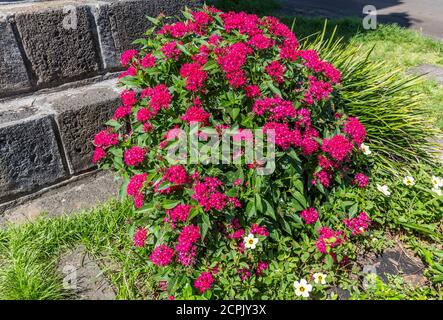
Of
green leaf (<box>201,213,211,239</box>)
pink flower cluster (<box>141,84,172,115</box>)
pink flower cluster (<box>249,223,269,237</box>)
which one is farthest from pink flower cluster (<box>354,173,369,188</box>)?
pink flower cluster (<box>141,84,172,115</box>)

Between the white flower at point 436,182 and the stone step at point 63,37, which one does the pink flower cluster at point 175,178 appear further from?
the white flower at point 436,182

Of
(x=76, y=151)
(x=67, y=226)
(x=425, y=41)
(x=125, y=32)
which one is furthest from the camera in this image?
(x=425, y=41)

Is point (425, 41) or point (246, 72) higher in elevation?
point (246, 72)

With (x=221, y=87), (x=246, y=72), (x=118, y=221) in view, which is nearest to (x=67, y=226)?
(x=118, y=221)

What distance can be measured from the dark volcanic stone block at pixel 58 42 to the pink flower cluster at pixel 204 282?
1.77 m

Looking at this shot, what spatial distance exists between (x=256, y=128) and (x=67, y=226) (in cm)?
135

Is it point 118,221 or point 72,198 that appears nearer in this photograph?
point 118,221

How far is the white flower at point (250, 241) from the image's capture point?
194 cm

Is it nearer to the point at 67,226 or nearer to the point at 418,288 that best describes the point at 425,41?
the point at 418,288

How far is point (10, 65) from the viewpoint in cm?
248

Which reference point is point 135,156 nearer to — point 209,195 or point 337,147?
point 209,195

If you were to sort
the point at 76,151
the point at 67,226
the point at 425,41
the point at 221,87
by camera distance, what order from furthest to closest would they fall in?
the point at 425,41, the point at 76,151, the point at 67,226, the point at 221,87

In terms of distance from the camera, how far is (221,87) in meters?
2.12

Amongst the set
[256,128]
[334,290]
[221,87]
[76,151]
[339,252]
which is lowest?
[334,290]
